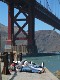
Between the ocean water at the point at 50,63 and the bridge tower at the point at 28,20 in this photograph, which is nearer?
the ocean water at the point at 50,63

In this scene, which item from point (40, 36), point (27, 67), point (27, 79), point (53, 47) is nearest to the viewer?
point (27, 79)

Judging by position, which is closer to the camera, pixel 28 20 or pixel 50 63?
pixel 50 63

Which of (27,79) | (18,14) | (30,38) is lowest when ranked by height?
(27,79)

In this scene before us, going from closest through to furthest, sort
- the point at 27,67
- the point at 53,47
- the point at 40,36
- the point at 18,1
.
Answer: the point at 27,67 → the point at 18,1 → the point at 53,47 → the point at 40,36

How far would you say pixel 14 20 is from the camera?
51.0 metres

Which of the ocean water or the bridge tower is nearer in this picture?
the ocean water

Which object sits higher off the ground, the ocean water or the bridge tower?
the bridge tower

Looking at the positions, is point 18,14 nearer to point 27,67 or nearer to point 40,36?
point 27,67

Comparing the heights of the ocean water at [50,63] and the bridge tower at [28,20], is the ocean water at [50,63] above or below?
below

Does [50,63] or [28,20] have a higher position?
[28,20]

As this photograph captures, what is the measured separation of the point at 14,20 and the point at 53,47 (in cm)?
9275

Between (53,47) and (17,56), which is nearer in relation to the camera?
(17,56)

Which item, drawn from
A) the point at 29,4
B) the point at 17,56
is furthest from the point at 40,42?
the point at 17,56

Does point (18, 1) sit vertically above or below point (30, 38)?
above
